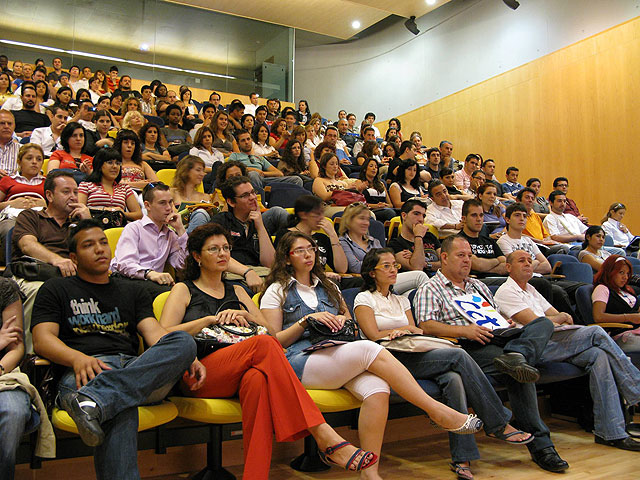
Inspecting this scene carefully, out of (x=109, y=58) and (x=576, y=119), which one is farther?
(x=109, y=58)

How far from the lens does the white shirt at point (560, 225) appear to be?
5285mm

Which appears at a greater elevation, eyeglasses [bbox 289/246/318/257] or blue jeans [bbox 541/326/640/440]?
eyeglasses [bbox 289/246/318/257]

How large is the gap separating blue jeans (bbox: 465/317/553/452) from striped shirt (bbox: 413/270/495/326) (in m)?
0.21

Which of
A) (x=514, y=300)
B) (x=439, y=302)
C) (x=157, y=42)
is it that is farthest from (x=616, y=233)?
(x=157, y=42)

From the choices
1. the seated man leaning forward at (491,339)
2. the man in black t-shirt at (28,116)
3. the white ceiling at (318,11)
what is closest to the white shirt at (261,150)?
the man in black t-shirt at (28,116)

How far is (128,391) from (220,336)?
1.29ft

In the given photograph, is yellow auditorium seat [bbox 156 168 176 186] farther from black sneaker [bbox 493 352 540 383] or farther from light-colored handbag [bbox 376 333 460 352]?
black sneaker [bbox 493 352 540 383]

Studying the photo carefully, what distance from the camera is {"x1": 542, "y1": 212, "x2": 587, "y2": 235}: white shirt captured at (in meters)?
5.29

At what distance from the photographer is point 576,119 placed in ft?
23.7

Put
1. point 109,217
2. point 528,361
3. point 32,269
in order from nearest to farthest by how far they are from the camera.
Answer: point 32,269 → point 528,361 → point 109,217

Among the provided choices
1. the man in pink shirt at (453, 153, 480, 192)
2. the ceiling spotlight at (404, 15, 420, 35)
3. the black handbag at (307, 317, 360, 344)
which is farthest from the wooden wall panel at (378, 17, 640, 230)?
the black handbag at (307, 317, 360, 344)

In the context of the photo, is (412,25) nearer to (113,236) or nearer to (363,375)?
(113,236)

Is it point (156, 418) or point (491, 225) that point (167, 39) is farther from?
point (156, 418)

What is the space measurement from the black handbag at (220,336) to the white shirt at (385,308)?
1.94 ft
